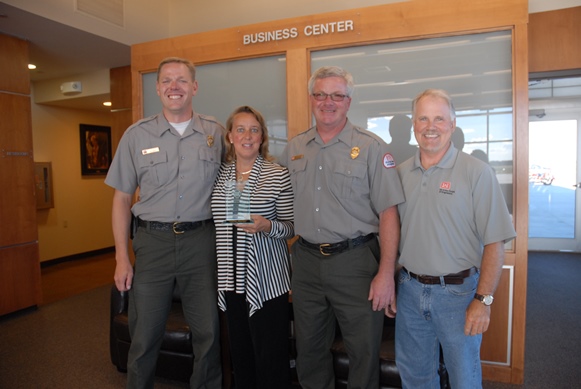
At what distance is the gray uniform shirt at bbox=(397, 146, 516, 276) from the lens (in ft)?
5.82

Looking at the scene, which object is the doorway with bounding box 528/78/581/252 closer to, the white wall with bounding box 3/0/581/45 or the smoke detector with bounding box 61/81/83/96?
the white wall with bounding box 3/0/581/45

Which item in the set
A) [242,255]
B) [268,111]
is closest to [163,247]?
[242,255]

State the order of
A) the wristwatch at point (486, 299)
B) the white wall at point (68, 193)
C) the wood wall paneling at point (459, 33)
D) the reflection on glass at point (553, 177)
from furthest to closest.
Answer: the reflection on glass at point (553, 177), the white wall at point (68, 193), the wood wall paneling at point (459, 33), the wristwatch at point (486, 299)

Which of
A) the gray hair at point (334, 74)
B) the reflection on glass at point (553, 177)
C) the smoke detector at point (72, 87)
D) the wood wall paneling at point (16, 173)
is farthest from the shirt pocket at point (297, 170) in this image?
the reflection on glass at point (553, 177)

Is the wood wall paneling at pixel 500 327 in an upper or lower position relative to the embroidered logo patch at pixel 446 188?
lower

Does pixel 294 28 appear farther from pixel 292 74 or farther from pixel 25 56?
pixel 25 56

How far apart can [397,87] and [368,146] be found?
1315mm

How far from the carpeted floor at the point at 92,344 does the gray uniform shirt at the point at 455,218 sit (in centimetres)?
180

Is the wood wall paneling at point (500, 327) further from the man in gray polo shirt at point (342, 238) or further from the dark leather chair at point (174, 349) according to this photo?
the dark leather chair at point (174, 349)

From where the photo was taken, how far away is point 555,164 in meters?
7.78

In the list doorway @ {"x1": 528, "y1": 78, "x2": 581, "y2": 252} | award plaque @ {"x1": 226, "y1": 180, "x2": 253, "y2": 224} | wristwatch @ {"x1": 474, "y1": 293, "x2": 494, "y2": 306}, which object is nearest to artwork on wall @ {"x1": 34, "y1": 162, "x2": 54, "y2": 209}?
award plaque @ {"x1": 226, "y1": 180, "x2": 253, "y2": 224}

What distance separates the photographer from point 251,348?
2297 mm

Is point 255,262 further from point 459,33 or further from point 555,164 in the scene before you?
point 555,164

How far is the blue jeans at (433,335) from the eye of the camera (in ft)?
5.92
